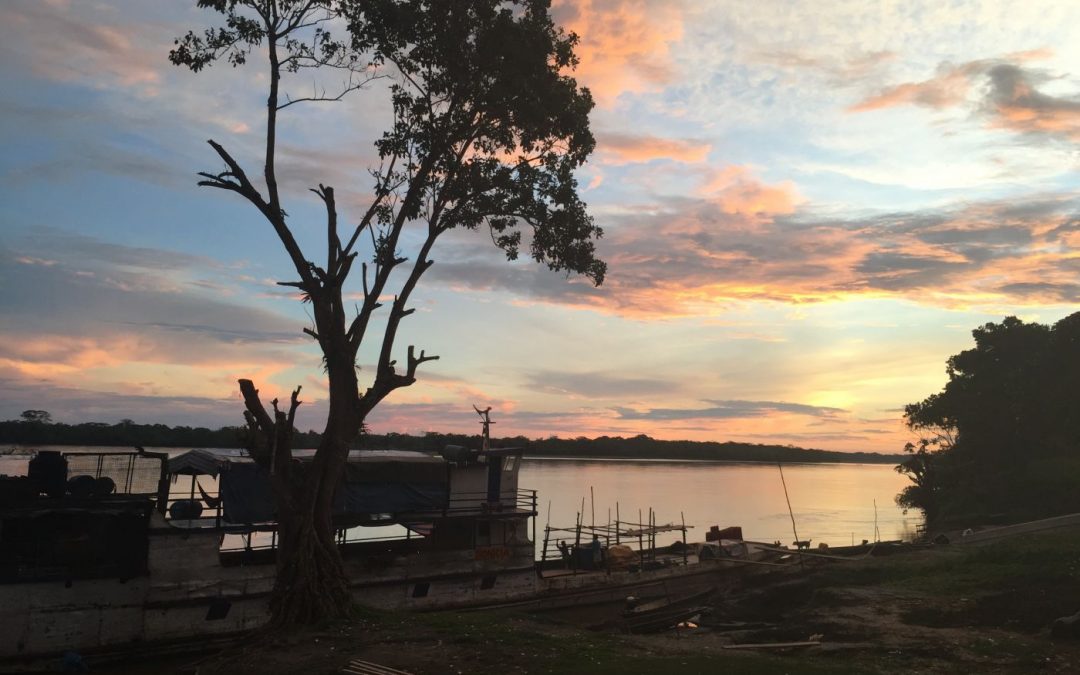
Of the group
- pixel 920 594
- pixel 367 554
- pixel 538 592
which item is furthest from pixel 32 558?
pixel 920 594

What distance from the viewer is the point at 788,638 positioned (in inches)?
909

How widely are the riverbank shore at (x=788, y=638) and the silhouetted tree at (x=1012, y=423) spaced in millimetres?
32172

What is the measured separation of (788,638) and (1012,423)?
2114 inches

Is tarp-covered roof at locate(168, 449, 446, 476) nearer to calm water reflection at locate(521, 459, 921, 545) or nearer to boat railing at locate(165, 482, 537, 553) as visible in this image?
boat railing at locate(165, 482, 537, 553)

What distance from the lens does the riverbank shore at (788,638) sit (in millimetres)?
17297

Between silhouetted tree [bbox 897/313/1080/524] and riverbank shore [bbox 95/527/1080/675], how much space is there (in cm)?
3217

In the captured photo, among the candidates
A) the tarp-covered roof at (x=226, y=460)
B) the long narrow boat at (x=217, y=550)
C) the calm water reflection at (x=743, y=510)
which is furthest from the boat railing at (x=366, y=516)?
the calm water reflection at (x=743, y=510)

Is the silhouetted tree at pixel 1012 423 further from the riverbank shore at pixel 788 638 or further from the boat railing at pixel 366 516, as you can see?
the boat railing at pixel 366 516

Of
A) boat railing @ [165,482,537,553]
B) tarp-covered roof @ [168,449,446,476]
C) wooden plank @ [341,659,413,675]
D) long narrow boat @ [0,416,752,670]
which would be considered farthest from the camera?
tarp-covered roof @ [168,449,446,476]

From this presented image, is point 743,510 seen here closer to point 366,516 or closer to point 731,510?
point 731,510

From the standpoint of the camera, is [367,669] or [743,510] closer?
[367,669]

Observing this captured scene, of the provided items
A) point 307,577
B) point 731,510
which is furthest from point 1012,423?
point 307,577

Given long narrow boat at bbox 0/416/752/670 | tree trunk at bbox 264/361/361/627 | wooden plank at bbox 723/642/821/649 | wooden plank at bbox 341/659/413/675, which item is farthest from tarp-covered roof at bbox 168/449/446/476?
wooden plank at bbox 723/642/821/649

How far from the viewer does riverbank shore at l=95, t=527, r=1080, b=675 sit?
1730cm
